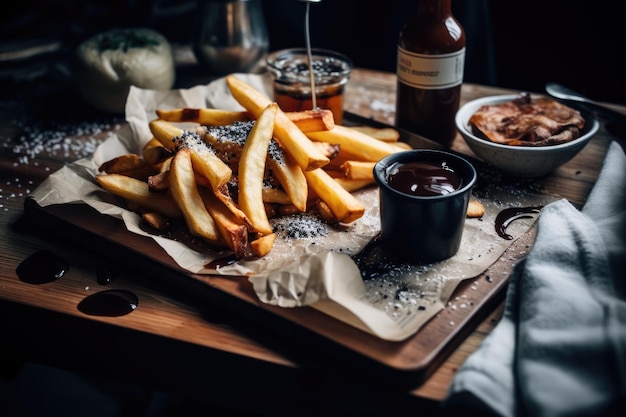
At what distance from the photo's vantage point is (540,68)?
380cm

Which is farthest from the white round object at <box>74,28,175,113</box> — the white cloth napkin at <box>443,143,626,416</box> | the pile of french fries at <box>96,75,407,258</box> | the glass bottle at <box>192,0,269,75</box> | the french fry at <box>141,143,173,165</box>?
the white cloth napkin at <box>443,143,626,416</box>

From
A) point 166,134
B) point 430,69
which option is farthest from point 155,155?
point 430,69

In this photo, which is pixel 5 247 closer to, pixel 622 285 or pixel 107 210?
pixel 107 210

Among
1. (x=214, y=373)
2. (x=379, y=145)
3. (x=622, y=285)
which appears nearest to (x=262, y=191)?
(x=379, y=145)

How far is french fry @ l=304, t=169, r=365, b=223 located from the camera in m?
1.72

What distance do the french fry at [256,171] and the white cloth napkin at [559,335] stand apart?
0.65 metres

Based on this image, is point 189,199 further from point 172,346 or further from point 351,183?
point 351,183

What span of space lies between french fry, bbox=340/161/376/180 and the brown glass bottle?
0.42 metres

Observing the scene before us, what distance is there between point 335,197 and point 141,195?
55cm

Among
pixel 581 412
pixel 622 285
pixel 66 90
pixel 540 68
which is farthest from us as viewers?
pixel 540 68

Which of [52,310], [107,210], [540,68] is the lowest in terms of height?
[540,68]

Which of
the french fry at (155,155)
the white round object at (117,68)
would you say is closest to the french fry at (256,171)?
the french fry at (155,155)

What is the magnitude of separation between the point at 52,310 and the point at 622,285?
1349 millimetres

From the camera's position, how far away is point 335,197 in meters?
1.75
